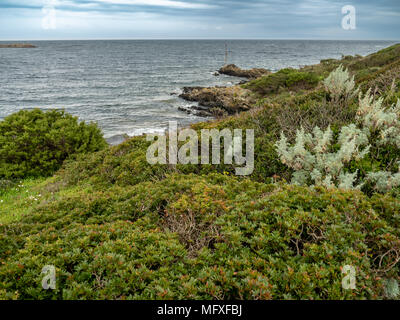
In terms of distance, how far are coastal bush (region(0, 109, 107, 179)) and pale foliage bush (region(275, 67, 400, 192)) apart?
37.1 ft

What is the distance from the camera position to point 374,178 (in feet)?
17.7

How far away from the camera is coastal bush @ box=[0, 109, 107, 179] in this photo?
12.5m

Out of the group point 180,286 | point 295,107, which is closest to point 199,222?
point 180,286

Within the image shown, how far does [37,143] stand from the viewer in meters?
13.1

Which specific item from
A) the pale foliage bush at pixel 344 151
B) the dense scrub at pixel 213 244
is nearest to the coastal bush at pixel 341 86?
the pale foliage bush at pixel 344 151

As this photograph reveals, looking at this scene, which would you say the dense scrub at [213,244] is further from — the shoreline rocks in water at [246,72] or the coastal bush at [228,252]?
the shoreline rocks in water at [246,72]

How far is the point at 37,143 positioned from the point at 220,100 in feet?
84.0

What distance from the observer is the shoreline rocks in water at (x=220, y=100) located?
32.0 metres

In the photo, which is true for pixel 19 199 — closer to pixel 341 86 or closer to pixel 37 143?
pixel 37 143

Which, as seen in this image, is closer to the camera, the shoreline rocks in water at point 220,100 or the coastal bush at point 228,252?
the coastal bush at point 228,252

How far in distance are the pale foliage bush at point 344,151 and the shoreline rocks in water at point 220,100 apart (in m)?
23.0

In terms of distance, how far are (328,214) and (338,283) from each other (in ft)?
3.97

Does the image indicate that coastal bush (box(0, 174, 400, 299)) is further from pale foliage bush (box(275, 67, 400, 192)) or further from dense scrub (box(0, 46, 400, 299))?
pale foliage bush (box(275, 67, 400, 192))

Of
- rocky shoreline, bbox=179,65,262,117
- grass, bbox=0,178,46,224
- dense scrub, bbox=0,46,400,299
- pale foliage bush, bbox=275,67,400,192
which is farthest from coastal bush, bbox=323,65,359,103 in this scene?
rocky shoreline, bbox=179,65,262,117
